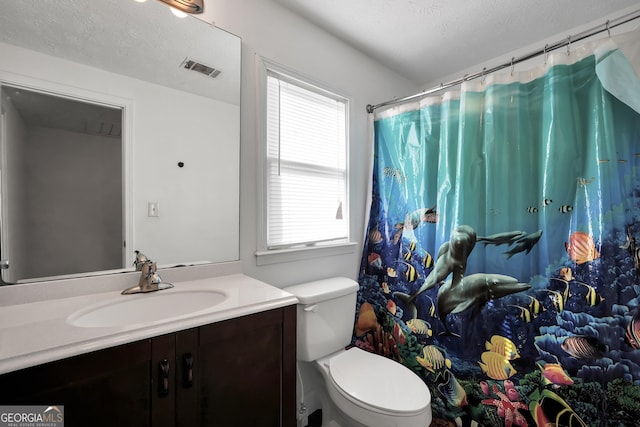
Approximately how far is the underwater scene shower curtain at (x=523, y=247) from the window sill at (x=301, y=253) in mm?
301

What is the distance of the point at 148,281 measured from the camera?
111 centimetres

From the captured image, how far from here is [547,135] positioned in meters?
1.28

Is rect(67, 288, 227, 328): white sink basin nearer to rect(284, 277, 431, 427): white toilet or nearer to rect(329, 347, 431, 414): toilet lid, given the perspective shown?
rect(284, 277, 431, 427): white toilet

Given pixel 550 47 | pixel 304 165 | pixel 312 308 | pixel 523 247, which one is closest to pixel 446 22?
pixel 550 47

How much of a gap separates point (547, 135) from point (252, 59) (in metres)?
1.51

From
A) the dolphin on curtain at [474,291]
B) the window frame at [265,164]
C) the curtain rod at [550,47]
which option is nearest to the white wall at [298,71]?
the window frame at [265,164]

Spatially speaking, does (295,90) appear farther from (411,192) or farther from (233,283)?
(233,283)

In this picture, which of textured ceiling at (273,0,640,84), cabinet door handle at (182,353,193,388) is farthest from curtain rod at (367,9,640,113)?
cabinet door handle at (182,353,193,388)

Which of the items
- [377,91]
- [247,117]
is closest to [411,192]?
[377,91]

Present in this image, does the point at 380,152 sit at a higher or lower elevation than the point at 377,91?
lower

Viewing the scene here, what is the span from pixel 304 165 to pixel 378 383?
4.08ft

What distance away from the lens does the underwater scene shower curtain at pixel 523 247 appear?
44.4 inches

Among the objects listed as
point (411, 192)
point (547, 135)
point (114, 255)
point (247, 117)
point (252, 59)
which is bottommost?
point (114, 255)

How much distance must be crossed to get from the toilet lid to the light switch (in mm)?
1139
